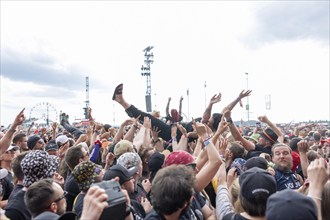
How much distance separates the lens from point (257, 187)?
2.54 meters

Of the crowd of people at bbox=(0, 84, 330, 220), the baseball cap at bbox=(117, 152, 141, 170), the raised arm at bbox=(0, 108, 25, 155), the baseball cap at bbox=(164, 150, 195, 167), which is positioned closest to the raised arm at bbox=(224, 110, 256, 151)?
the crowd of people at bbox=(0, 84, 330, 220)

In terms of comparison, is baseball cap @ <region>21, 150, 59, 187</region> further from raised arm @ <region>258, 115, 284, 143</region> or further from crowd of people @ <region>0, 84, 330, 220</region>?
raised arm @ <region>258, 115, 284, 143</region>

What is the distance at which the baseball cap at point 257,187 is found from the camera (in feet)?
8.19

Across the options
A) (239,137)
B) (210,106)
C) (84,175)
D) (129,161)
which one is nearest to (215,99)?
(210,106)

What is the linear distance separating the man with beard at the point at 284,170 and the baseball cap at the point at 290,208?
9.06ft

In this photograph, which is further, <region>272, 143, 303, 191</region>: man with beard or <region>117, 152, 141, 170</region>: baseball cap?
<region>272, 143, 303, 191</region>: man with beard

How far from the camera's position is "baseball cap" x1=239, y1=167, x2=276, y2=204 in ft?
8.19

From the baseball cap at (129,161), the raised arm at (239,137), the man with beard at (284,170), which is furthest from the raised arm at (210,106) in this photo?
the baseball cap at (129,161)

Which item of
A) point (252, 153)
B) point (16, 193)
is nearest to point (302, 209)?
point (16, 193)

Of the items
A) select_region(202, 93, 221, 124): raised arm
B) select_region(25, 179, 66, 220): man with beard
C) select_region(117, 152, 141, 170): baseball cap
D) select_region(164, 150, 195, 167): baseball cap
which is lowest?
select_region(25, 179, 66, 220): man with beard

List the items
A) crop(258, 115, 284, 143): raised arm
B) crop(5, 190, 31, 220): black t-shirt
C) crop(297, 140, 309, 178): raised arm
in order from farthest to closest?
crop(258, 115, 284, 143): raised arm, crop(297, 140, 309, 178): raised arm, crop(5, 190, 31, 220): black t-shirt

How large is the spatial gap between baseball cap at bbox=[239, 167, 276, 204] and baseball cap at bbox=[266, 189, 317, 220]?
0.42m

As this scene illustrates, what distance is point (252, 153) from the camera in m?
6.05

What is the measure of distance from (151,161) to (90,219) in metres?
2.51
